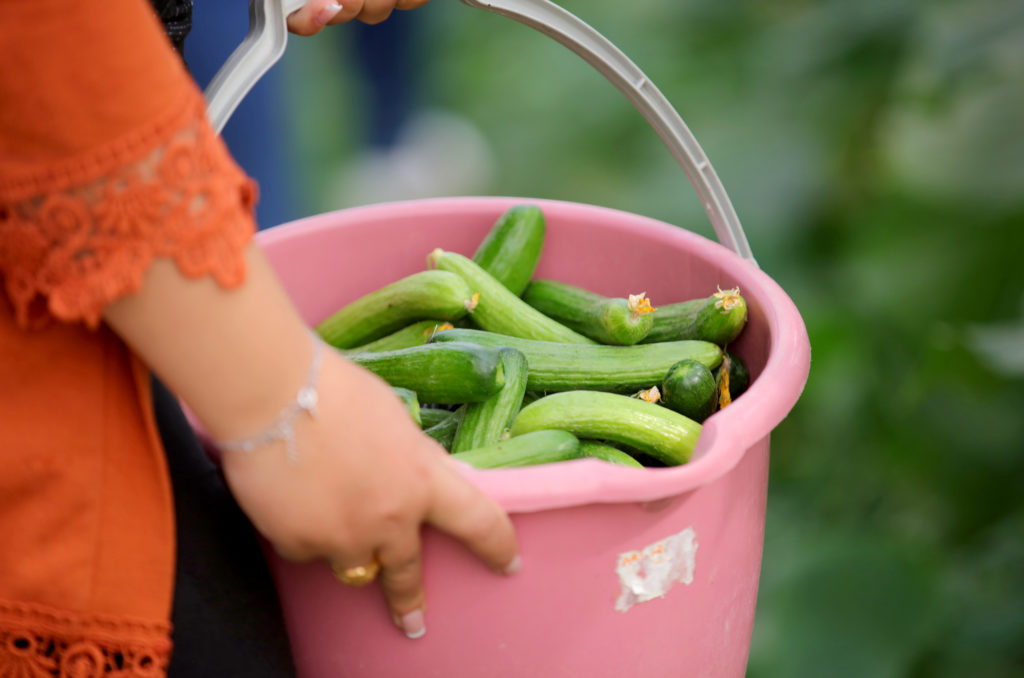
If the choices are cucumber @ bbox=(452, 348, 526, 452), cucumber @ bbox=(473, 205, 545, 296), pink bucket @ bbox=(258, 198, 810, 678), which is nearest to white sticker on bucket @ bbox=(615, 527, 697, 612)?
pink bucket @ bbox=(258, 198, 810, 678)

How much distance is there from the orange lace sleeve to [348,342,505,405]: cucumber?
1.33ft

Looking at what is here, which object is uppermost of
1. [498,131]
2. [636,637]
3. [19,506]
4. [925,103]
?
[19,506]

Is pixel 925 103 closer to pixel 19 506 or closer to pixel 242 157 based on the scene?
pixel 242 157

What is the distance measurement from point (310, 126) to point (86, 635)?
2591mm

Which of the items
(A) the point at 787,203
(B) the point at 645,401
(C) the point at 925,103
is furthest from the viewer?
(A) the point at 787,203

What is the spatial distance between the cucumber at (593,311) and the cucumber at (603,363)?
0.08 ft

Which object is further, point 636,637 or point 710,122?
point 710,122

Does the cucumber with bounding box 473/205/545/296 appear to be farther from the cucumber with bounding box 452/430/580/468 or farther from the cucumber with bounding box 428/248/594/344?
the cucumber with bounding box 452/430/580/468

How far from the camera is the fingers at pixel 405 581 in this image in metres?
0.62

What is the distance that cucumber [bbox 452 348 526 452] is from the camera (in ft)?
3.01

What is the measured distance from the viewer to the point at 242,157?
5.51 feet

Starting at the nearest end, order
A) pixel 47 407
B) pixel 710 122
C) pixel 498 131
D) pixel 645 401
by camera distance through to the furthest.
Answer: pixel 47 407 < pixel 645 401 < pixel 710 122 < pixel 498 131

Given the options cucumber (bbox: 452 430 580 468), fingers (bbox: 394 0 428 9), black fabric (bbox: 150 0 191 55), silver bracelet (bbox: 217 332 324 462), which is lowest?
cucumber (bbox: 452 430 580 468)

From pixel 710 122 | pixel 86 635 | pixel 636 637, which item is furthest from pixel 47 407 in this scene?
pixel 710 122
